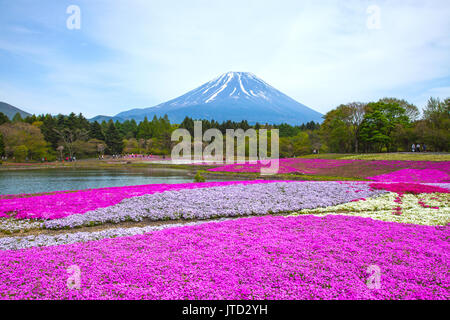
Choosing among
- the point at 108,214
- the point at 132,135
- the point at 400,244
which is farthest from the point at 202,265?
the point at 132,135

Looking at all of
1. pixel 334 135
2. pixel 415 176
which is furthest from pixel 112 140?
pixel 415 176

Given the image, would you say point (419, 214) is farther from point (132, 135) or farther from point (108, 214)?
point (132, 135)

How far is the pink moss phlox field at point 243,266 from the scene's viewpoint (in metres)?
4.98

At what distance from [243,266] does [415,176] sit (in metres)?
29.4

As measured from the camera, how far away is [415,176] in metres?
28.0

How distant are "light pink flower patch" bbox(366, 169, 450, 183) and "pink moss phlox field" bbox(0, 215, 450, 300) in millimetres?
21327

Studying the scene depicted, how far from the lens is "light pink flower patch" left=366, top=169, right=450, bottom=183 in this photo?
2625 centimetres


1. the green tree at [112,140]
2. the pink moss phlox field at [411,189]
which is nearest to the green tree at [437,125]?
the pink moss phlox field at [411,189]

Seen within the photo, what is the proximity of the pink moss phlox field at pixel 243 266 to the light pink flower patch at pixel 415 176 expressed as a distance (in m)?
21.3

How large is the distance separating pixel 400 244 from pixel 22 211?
53.4 ft

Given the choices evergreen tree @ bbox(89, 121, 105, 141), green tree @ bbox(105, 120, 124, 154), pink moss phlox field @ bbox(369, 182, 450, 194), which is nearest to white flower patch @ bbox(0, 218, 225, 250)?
pink moss phlox field @ bbox(369, 182, 450, 194)

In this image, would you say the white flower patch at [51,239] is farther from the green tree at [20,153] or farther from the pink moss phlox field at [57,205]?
the green tree at [20,153]

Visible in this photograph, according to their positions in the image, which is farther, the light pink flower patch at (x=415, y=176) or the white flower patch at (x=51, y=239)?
the light pink flower patch at (x=415, y=176)

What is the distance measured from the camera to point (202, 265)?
20.1 ft
